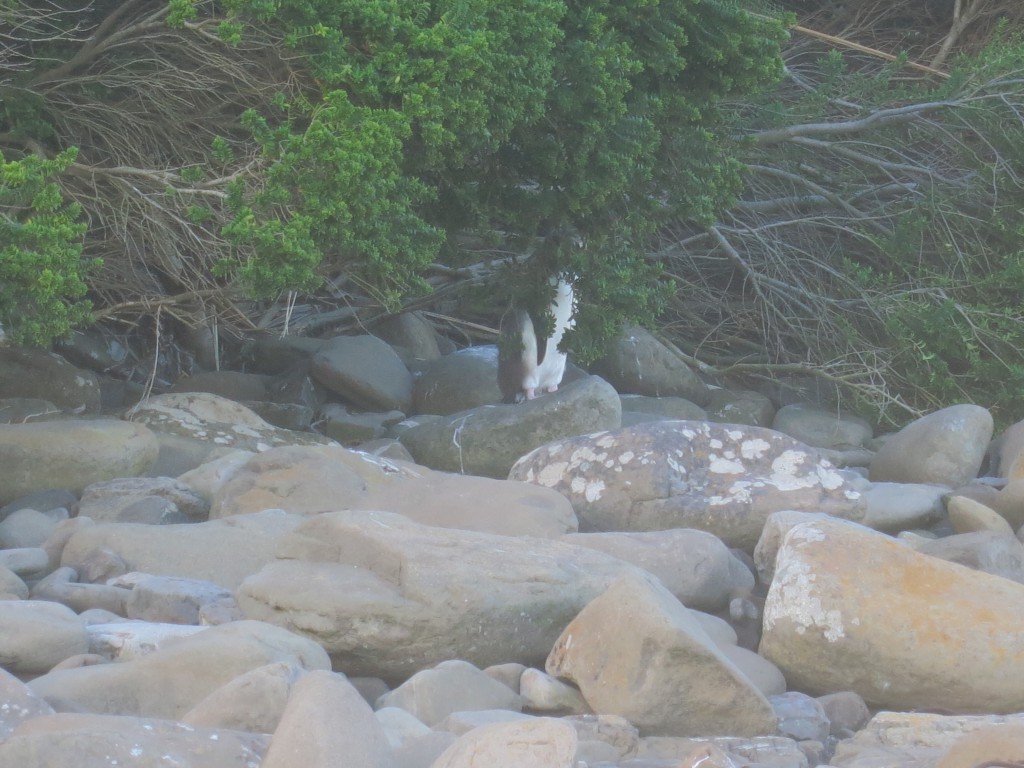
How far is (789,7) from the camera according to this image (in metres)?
14.9

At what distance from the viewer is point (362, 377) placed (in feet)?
38.1

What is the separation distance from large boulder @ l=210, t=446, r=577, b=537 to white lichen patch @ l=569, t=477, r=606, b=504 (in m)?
0.49

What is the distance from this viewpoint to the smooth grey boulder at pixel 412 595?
3.88m

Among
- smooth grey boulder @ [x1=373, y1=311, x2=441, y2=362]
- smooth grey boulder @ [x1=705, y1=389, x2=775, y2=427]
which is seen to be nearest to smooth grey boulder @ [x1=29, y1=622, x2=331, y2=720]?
smooth grey boulder @ [x1=705, y1=389, x2=775, y2=427]

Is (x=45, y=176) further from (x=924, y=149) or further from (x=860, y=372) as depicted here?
(x=924, y=149)

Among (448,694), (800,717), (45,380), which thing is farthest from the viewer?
(45,380)

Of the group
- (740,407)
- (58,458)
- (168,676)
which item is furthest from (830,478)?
(740,407)

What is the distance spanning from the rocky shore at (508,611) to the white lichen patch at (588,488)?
15 mm

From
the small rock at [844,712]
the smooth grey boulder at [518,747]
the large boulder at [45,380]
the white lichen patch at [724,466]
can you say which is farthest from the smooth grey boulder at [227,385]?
the smooth grey boulder at [518,747]

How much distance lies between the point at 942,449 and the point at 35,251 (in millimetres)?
5848

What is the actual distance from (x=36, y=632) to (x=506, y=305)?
745 centimetres

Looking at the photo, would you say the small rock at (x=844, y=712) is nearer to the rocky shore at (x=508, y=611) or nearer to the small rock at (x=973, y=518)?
the rocky shore at (x=508, y=611)

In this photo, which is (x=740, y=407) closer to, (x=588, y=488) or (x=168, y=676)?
(x=588, y=488)

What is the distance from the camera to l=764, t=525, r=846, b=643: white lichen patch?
13.7 feet
